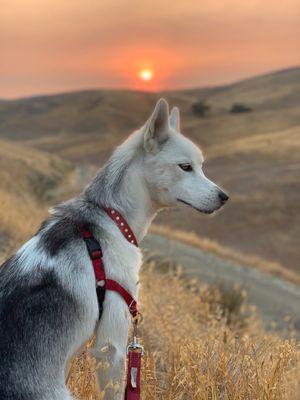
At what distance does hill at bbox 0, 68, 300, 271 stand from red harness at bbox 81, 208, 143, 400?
0.63 metres

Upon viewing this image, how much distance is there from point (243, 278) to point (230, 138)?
68.6 meters

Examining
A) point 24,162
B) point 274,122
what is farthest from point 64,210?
point 274,122

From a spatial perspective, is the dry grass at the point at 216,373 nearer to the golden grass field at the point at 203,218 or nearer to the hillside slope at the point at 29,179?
the golden grass field at the point at 203,218

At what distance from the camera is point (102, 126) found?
105688mm

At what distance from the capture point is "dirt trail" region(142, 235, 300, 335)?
15336 millimetres

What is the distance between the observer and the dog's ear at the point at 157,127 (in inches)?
158

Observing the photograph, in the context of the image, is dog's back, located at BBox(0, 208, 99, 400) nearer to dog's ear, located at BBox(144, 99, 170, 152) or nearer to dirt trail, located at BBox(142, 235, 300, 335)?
dog's ear, located at BBox(144, 99, 170, 152)

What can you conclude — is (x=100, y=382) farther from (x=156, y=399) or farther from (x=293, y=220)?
(x=293, y=220)

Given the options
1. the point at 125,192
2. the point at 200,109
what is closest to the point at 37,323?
the point at 125,192

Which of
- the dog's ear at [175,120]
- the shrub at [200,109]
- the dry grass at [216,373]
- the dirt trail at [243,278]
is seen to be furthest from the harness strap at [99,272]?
the shrub at [200,109]

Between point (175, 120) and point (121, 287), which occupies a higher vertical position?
point (175, 120)

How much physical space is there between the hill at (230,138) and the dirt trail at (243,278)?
356 inches

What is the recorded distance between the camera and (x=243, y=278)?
1839 centimetres

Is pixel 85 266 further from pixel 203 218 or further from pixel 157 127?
pixel 203 218
